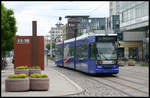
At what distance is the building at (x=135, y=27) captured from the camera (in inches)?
2240

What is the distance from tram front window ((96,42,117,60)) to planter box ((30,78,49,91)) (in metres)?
9.57

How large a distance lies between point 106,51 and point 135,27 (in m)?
37.6

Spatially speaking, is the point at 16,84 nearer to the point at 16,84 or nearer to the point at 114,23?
the point at 16,84

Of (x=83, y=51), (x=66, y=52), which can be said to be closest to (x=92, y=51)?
(x=83, y=51)

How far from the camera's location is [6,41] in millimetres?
22453

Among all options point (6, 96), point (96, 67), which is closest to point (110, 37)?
point (96, 67)

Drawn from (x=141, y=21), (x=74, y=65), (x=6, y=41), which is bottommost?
(x=74, y=65)

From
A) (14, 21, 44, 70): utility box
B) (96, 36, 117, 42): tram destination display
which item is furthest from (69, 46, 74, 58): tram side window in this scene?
(96, 36, 117, 42): tram destination display

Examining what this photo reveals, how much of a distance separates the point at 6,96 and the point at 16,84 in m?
1.68

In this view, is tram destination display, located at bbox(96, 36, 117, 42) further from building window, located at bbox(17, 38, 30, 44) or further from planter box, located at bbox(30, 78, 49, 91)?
planter box, located at bbox(30, 78, 49, 91)

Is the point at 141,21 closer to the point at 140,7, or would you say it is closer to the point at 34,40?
the point at 140,7

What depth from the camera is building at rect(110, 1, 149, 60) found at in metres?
56.9

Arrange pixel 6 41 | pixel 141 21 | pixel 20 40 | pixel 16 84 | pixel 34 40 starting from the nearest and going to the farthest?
1. pixel 16 84
2. pixel 6 41
3. pixel 34 40
4. pixel 20 40
5. pixel 141 21

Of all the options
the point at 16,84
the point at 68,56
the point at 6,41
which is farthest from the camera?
the point at 68,56
